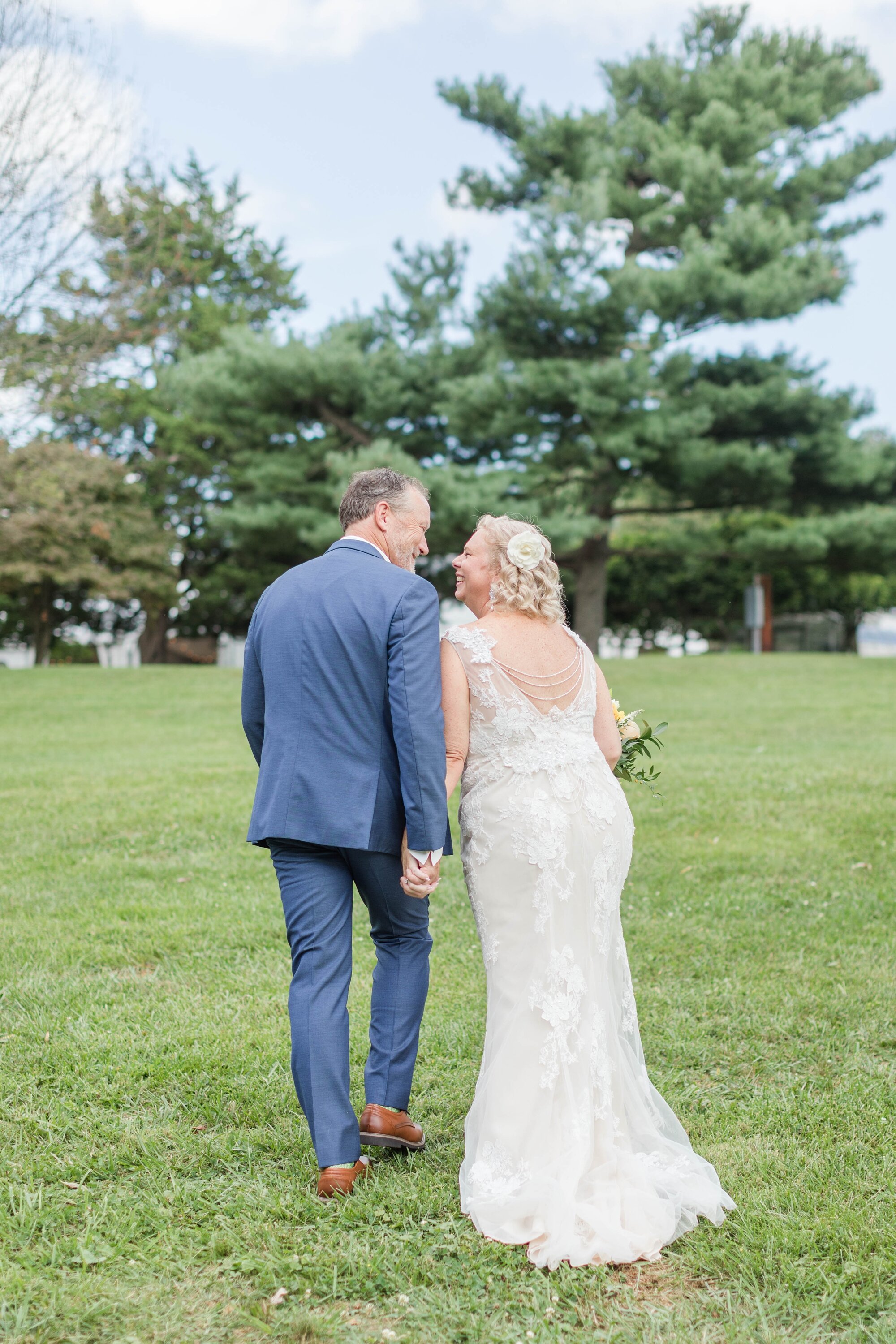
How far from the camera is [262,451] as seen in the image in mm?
21406

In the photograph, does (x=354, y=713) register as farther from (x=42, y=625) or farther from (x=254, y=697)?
(x=42, y=625)

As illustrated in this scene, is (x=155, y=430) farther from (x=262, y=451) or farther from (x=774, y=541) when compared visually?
(x=774, y=541)

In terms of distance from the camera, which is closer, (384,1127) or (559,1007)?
(559,1007)

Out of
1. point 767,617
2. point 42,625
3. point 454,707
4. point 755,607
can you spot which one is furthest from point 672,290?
point 42,625

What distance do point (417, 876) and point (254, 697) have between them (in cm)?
76

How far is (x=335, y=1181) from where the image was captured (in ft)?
10.5

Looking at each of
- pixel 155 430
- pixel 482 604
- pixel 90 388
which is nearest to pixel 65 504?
pixel 90 388

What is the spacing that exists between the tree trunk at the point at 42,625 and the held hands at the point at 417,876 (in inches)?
1124

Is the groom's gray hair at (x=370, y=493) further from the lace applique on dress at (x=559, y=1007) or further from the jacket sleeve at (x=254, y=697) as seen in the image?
the lace applique on dress at (x=559, y=1007)

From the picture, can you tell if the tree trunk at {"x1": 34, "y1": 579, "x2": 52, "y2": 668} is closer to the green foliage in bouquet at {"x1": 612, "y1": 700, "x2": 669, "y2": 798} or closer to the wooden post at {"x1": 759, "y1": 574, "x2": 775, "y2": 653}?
the wooden post at {"x1": 759, "y1": 574, "x2": 775, "y2": 653}

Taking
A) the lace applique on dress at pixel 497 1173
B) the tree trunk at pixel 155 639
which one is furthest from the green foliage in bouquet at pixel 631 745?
the tree trunk at pixel 155 639

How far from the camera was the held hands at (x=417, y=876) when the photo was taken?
322 cm

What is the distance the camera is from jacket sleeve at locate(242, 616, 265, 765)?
11.3 feet

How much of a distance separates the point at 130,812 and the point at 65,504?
18855mm
